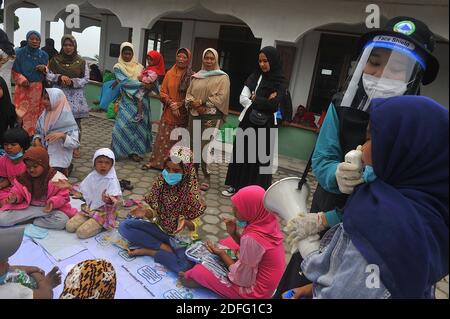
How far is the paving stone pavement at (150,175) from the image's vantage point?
329cm

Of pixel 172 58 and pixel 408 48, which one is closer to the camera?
pixel 408 48

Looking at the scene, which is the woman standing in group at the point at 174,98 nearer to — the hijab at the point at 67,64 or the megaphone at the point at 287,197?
the hijab at the point at 67,64

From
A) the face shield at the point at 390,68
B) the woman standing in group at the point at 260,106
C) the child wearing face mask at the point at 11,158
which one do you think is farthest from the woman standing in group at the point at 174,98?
the face shield at the point at 390,68

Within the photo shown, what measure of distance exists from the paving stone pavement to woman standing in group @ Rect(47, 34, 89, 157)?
843mm

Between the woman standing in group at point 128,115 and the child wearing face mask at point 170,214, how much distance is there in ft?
7.65

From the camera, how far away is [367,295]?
85cm

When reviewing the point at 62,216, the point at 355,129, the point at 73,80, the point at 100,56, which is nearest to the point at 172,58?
the point at 100,56

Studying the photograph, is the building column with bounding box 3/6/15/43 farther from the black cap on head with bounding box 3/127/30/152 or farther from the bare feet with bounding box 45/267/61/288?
the bare feet with bounding box 45/267/61/288

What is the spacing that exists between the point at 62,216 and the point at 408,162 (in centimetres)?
274

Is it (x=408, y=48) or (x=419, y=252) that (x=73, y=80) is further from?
(x=419, y=252)

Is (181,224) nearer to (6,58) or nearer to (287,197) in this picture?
(287,197)

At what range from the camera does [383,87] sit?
1.23 meters

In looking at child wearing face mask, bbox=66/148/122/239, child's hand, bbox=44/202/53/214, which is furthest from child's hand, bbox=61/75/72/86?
child's hand, bbox=44/202/53/214

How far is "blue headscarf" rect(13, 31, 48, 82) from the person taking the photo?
14.2 feet
